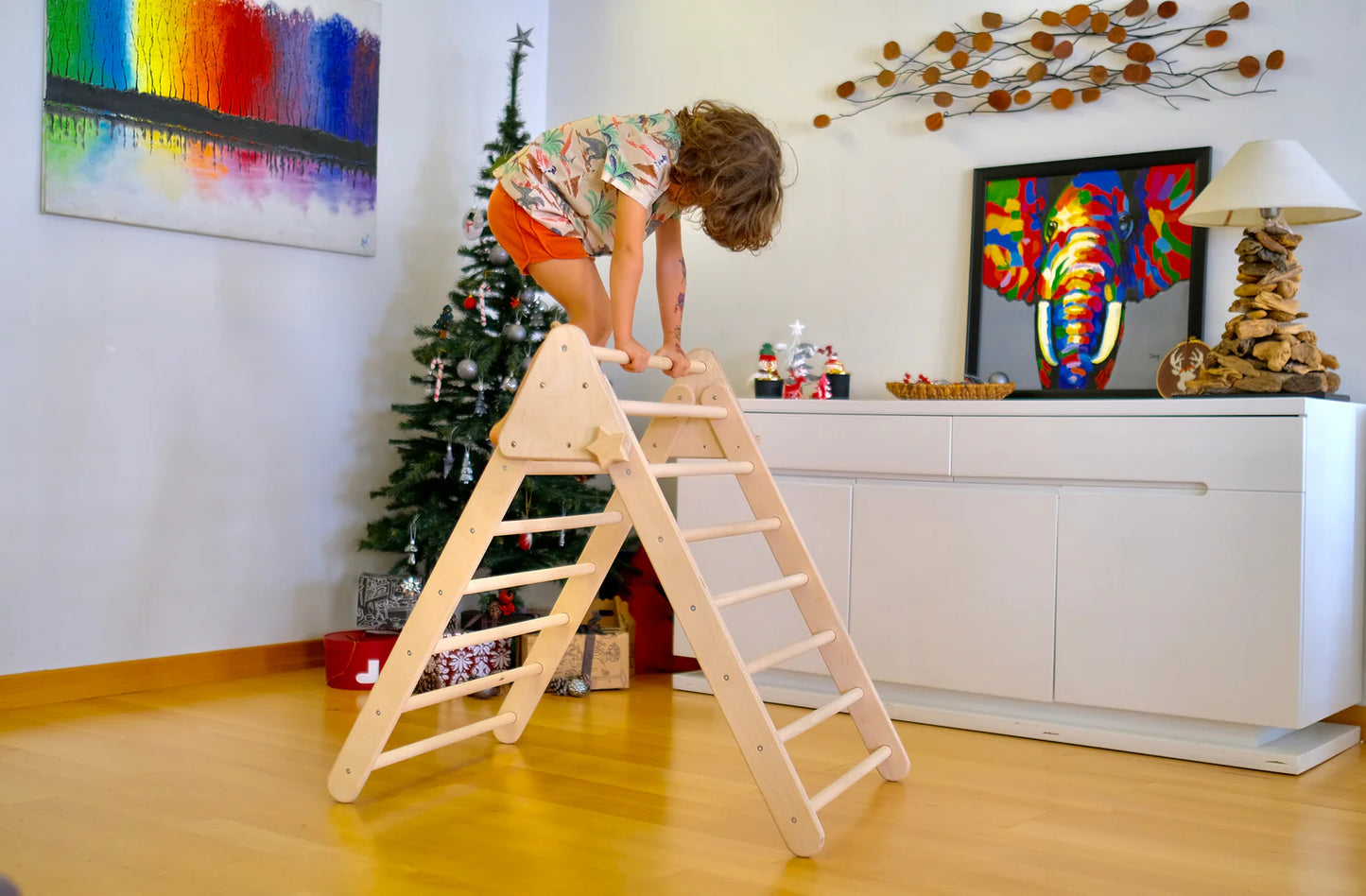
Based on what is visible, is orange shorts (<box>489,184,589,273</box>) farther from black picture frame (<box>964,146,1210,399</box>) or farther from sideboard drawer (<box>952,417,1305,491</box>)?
black picture frame (<box>964,146,1210,399</box>)

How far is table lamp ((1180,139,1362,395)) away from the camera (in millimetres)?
2631

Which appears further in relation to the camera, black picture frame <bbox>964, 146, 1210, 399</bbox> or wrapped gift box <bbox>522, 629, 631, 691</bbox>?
wrapped gift box <bbox>522, 629, 631, 691</bbox>

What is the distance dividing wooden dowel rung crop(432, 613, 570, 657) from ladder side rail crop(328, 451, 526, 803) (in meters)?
0.04

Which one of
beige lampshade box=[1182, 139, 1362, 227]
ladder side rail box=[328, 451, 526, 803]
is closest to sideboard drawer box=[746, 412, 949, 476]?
beige lampshade box=[1182, 139, 1362, 227]

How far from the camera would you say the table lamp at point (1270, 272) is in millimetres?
2631

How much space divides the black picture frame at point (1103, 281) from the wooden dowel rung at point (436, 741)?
1.61 meters

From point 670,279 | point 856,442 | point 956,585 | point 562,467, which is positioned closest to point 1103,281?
point 856,442

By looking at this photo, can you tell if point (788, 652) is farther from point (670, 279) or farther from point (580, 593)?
point (670, 279)

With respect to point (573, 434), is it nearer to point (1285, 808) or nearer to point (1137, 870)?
point (1137, 870)

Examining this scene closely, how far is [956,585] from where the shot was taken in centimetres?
287

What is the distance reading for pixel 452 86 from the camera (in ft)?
12.8

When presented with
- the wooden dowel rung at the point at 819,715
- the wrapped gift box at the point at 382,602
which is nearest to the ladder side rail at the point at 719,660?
the wooden dowel rung at the point at 819,715

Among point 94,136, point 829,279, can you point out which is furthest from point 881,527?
point 94,136

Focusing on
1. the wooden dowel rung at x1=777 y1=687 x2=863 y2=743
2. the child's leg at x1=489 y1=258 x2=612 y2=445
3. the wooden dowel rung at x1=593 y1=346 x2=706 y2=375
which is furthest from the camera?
the child's leg at x1=489 y1=258 x2=612 y2=445
